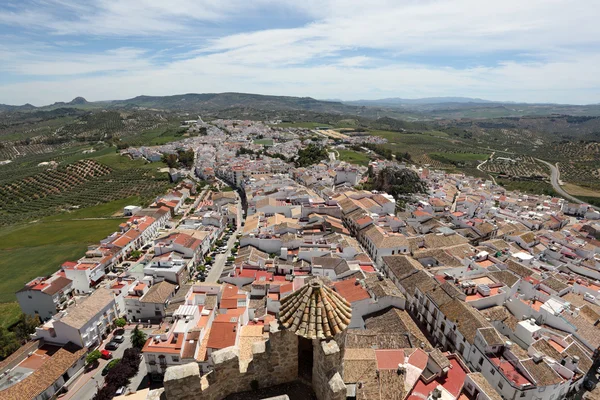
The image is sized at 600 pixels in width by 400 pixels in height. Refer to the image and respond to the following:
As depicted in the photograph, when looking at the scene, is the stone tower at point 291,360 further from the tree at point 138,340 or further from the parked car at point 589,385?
the parked car at point 589,385

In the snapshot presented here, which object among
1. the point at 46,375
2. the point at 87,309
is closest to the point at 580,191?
the point at 87,309

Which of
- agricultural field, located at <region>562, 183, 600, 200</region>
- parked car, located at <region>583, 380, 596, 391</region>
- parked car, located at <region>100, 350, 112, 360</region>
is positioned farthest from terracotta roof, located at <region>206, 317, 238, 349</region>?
agricultural field, located at <region>562, 183, 600, 200</region>

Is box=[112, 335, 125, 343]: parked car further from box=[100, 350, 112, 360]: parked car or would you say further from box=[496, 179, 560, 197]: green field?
box=[496, 179, 560, 197]: green field

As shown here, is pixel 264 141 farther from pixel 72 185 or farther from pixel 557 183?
pixel 557 183

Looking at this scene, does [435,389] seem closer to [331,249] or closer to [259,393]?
[259,393]

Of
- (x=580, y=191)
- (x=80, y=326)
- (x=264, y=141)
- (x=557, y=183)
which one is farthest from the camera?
(x=264, y=141)

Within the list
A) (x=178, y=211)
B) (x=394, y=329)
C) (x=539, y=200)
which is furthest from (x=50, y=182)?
(x=539, y=200)

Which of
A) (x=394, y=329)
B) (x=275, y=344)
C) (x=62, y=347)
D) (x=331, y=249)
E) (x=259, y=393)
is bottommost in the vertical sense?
(x=62, y=347)
